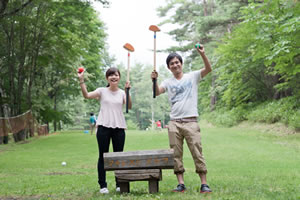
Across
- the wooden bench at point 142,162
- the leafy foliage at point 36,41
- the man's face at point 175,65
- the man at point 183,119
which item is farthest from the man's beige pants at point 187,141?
the leafy foliage at point 36,41

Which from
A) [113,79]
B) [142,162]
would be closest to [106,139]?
[142,162]

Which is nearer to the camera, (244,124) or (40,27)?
(40,27)

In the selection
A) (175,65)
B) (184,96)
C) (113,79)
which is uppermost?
(175,65)

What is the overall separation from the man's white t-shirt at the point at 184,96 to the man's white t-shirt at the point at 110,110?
73cm

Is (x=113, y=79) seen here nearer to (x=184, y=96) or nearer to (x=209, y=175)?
(x=184, y=96)

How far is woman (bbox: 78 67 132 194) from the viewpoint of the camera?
15.3 feet

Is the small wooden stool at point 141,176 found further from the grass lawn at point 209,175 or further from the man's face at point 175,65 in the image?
the man's face at point 175,65

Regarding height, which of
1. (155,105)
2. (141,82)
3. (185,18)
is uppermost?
(185,18)

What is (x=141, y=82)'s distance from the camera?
67375 mm

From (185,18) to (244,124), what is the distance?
18618 millimetres

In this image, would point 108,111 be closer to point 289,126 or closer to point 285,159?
point 285,159

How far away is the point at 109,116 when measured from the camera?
466cm

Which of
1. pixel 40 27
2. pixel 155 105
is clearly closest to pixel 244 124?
pixel 40 27

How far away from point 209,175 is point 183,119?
2.82 metres
